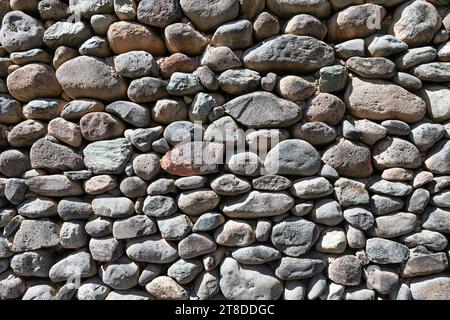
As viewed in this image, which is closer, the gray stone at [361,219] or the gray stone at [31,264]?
the gray stone at [361,219]

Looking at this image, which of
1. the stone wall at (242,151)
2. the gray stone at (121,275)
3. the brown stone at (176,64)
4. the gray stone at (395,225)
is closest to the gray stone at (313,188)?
the stone wall at (242,151)

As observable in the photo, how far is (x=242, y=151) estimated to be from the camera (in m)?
1.38

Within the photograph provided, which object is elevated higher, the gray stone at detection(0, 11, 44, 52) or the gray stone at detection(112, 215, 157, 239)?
the gray stone at detection(0, 11, 44, 52)

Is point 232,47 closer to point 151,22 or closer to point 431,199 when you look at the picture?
point 151,22

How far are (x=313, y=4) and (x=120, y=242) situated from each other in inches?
56.8

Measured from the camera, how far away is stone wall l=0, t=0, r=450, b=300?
135 cm

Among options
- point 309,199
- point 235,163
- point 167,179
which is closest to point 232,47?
point 235,163

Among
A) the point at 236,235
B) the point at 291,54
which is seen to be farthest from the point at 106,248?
the point at 291,54

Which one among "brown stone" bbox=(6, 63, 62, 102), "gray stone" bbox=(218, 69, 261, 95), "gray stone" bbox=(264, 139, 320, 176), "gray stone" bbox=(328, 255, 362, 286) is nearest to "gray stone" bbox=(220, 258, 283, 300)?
"gray stone" bbox=(328, 255, 362, 286)

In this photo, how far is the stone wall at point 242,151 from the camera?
1.35 metres

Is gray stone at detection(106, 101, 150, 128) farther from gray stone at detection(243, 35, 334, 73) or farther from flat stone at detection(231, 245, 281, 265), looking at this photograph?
flat stone at detection(231, 245, 281, 265)

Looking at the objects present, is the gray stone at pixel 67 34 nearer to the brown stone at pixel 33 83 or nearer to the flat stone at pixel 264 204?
the brown stone at pixel 33 83

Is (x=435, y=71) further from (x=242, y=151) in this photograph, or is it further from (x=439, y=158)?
(x=242, y=151)

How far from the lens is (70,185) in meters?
1.42
